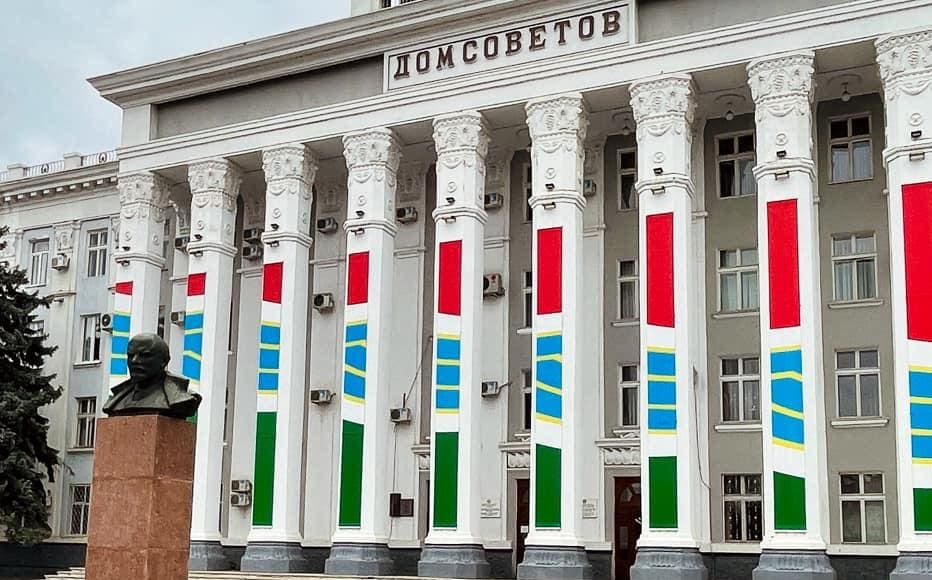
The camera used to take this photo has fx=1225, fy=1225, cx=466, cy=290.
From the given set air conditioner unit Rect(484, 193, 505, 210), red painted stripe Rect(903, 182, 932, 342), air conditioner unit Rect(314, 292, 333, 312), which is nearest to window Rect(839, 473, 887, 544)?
red painted stripe Rect(903, 182, 932, 342)

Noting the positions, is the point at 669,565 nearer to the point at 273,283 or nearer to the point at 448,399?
the point at 448,399

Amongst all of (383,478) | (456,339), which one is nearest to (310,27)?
(456,339)

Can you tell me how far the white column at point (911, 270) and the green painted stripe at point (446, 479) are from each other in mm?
7731

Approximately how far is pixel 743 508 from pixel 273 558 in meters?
9.00

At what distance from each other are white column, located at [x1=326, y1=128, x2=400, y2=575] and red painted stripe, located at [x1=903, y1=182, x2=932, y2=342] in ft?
32.2

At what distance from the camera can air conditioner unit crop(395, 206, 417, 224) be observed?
26500 mm

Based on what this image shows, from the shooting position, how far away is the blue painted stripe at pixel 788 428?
1969 cm

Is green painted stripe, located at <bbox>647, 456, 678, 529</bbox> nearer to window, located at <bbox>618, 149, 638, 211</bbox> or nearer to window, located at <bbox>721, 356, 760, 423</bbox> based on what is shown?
window, located at <bbox>721, 356, 760, 423</bbox>

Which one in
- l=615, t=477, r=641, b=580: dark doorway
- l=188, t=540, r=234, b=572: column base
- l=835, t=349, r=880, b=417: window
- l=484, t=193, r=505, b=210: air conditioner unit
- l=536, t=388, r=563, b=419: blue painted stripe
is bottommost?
l=188, t=540, r=234, b=572: column base

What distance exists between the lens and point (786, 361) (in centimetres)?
2003

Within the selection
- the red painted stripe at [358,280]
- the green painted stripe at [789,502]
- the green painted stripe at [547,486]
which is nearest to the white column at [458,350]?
the green painted stripe at [547,486]

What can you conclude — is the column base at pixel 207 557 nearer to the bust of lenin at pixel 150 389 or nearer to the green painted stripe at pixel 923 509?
the bust of lenin at pixel 150 389

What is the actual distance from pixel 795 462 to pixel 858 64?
7056mm

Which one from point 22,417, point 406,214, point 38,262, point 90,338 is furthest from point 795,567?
point 38,262
